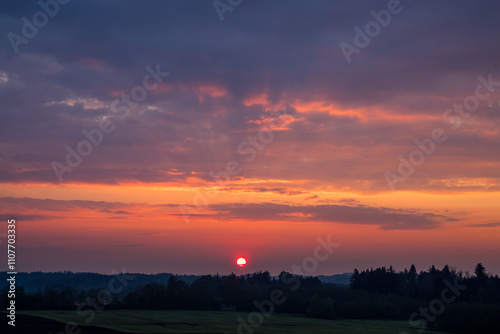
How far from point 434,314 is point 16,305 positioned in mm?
102900

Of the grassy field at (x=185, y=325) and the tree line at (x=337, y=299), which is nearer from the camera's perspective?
the grassy field at (x=185, y=325)

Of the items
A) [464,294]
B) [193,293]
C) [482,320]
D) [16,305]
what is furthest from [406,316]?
[16,305]

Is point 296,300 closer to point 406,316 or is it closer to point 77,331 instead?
point 406,316

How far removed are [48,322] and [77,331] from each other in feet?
48.1

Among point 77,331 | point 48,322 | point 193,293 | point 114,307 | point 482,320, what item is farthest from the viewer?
point 193,293

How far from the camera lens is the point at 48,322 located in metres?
83.3

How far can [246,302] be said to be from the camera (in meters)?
169

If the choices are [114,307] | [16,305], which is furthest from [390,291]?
[16,305]

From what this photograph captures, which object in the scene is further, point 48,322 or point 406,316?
point 406,316

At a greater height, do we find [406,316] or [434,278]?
[434,278]

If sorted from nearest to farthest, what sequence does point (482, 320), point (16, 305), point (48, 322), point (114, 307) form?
point (48, 322), point (482, 320), point (16, 305), point (114, 307)

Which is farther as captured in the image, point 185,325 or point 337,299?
Result: point 337,299

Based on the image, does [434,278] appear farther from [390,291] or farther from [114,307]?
[114,307]

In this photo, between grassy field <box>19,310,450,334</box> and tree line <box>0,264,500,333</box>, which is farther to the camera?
tree line <box>0,264,500,333</box>
